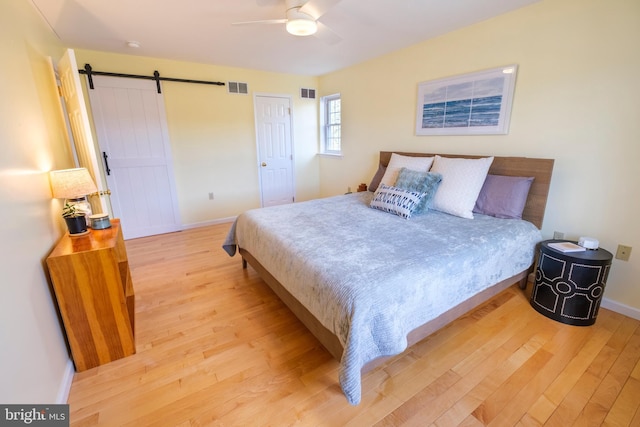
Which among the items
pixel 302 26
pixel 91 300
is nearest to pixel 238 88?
pixel 302 26

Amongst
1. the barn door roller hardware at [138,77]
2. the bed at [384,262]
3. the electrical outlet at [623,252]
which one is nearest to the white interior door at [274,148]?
the barn door roller hardware at [138,77]

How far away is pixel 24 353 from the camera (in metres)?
1.15

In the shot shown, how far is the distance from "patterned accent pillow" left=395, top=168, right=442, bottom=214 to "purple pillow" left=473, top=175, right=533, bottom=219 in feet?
1.32

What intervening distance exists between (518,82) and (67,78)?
375 cm

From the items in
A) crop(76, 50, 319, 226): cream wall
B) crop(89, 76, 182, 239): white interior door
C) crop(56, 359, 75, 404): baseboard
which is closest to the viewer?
crop(56, 359, 75, 404): baseboard

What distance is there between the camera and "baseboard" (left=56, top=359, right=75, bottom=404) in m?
1.41

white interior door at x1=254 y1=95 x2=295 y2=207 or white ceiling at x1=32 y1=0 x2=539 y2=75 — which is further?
white interior door at x1=254 y1=95 x2=295 y2=207

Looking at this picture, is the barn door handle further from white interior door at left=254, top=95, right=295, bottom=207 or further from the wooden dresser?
the wooden dresser

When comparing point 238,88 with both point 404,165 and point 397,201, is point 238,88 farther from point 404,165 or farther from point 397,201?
point 397,201

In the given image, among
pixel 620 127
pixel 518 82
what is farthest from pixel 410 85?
pixel 620 127

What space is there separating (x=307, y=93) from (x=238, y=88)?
1223 millimetres

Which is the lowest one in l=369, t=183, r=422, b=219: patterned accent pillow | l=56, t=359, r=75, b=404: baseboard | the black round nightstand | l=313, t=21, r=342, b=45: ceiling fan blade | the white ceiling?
l=56, t=359, r=75, b=404: baseboard

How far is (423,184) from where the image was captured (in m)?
2.57

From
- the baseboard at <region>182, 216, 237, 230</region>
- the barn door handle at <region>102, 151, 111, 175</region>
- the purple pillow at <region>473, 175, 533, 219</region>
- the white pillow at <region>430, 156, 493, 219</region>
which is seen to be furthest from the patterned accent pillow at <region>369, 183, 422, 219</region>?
the barn door handle at <region>102, 151, 111, 175</region>
